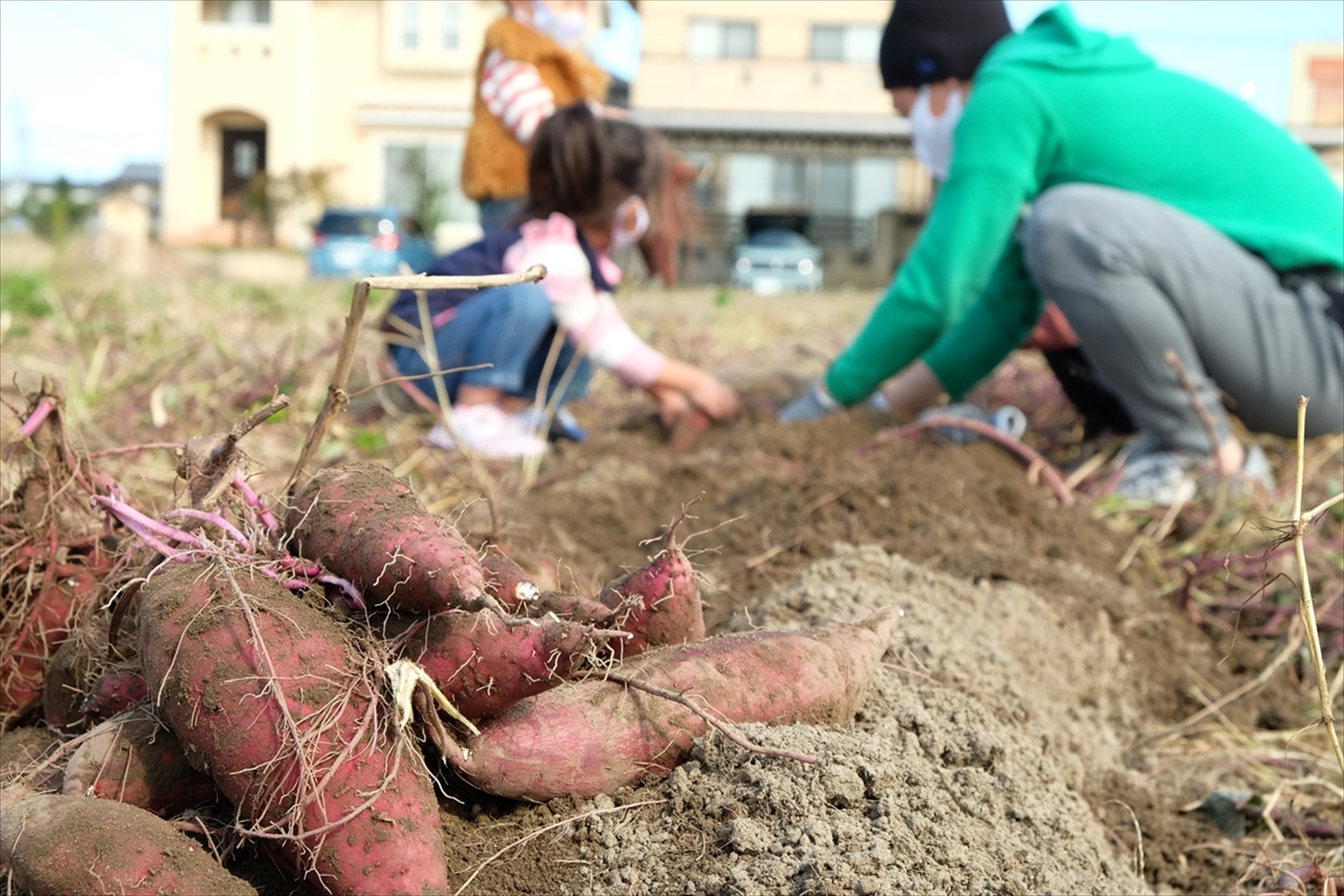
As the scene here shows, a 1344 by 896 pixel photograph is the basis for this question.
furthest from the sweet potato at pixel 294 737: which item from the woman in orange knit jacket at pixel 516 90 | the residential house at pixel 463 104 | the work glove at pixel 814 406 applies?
the residential house at pixel 463 104

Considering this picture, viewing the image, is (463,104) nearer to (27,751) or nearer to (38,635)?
(38,635)

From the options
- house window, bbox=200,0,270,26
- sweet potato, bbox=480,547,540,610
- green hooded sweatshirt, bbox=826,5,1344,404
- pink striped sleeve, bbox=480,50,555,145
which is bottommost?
sweet potato, bbox=480,547,540,610

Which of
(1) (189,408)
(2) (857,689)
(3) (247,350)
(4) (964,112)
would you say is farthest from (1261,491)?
(3) (247,350)

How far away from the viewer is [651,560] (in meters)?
1.29

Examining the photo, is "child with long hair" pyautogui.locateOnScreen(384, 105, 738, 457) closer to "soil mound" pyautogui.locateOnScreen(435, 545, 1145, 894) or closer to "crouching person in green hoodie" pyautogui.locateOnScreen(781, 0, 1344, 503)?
"crouching person in green hoodie" pyautogui.locateOnScreen(781, 0, 1344, 503)

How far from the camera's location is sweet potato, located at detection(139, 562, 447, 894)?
3.45ft

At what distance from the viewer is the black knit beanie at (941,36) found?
334 centimetres

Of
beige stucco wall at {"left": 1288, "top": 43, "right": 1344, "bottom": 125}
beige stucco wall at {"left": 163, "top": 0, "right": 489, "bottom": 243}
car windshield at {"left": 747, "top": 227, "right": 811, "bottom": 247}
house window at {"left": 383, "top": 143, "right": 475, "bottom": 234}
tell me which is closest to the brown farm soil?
beige stucco wall at {"left": 1288, "top": 43, "right": 1344, "bottom": 125}

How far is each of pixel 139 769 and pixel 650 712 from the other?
1.73 feet

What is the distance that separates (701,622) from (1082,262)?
2.00 m

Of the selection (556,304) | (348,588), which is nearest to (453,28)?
(556,304)

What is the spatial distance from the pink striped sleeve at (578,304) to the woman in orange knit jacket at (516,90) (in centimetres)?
51

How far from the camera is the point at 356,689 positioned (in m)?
1.13

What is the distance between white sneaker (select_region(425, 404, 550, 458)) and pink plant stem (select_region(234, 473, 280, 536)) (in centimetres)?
200
